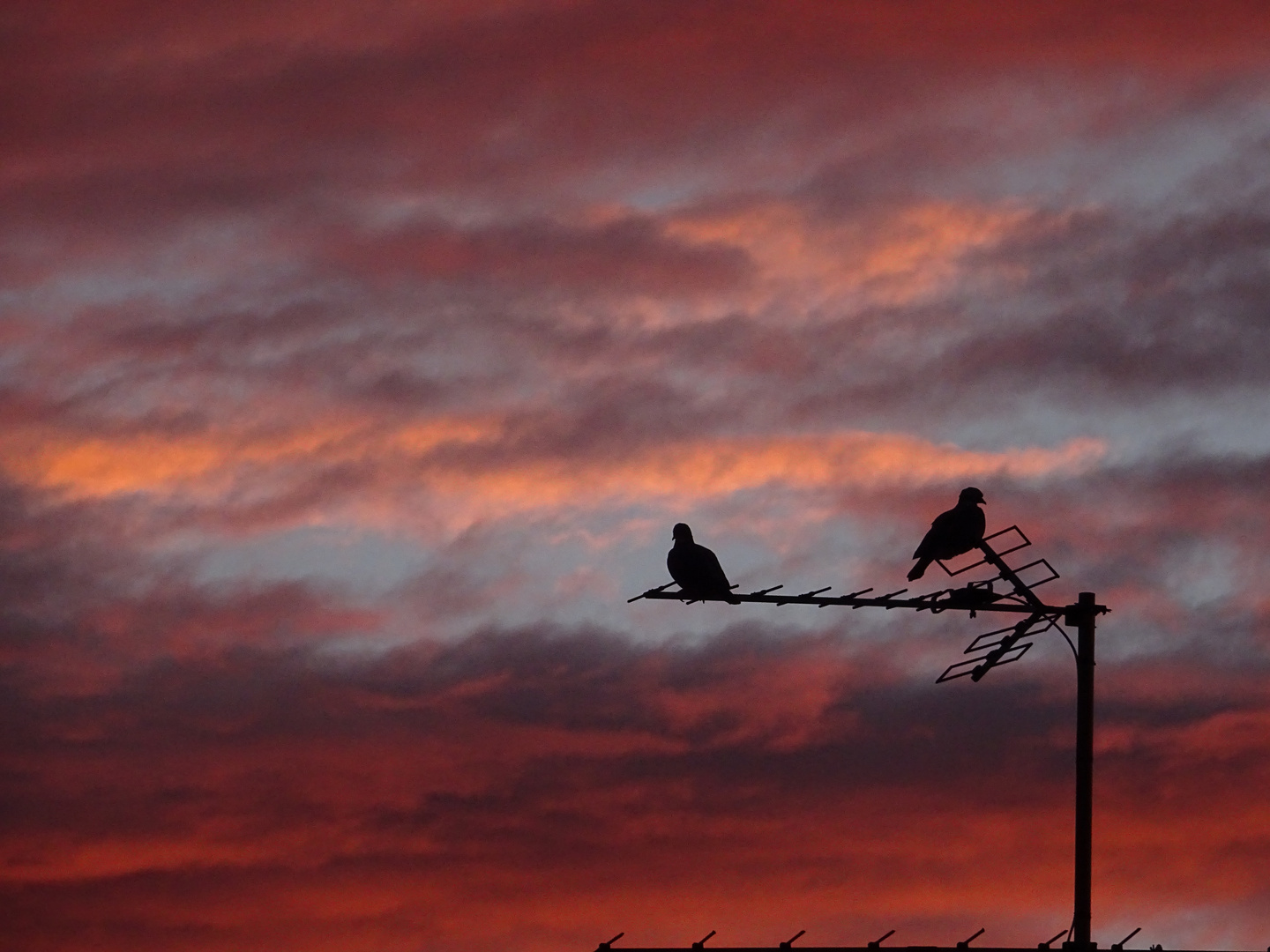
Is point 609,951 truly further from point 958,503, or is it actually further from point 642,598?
point 958,503

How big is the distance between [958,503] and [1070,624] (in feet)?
15.6

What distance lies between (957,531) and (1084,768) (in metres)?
5.97

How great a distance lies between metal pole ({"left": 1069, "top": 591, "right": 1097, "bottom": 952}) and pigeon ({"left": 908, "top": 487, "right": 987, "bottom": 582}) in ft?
13.7

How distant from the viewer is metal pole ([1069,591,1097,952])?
1809 cm

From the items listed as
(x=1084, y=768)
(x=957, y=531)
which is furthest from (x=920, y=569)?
(x=1084, y=768)

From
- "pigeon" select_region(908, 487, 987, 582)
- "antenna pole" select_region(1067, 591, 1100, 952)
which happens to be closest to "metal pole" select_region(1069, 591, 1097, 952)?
"antenna pole" select_region(1067, 591, 1100, 952)

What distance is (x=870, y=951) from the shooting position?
1762cm

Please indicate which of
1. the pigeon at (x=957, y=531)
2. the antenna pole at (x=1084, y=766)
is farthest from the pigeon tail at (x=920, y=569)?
the antenna pole at (x=1084, y=766)

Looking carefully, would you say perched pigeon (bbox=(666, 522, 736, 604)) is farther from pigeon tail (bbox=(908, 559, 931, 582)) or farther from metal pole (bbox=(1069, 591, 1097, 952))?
metal pole (bbox=(1069, 591, 1097, 952))

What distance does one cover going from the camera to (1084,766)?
18531 millimetres

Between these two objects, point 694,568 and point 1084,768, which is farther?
point 694,568

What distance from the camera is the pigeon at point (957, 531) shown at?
2389cm

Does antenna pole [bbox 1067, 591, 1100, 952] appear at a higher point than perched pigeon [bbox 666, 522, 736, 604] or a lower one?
lower

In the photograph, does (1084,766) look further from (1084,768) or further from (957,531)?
(957,531)
